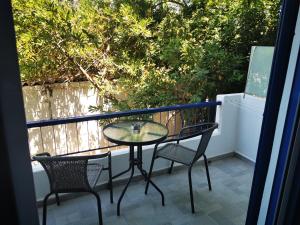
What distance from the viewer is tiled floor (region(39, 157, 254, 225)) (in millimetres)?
2393

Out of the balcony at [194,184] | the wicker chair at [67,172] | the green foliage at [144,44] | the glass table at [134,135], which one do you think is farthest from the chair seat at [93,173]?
the green foliage at [144,44]

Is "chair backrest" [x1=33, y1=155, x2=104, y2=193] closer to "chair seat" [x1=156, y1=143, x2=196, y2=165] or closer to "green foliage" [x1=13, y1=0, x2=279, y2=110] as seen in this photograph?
"chair seat" [x1=156, y1=143, x2=196, y2=165]

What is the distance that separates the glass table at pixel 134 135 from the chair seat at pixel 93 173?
29 cm

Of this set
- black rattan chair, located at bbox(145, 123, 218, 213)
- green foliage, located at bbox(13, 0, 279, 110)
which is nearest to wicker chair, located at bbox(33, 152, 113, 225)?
black rattan chair, located at bbox(145, 123, 218, 213)

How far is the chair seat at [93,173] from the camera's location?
7.32 ft

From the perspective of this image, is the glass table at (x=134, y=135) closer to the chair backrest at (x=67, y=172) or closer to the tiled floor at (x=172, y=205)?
the tiled floor at (x=172, y=205)

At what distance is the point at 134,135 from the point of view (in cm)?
255

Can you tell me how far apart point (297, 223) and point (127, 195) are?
1.91m

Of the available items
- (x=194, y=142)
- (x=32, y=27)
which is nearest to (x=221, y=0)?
(x=194, y=142)

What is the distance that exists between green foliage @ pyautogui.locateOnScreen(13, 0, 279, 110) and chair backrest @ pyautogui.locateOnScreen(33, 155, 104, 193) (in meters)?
3.19

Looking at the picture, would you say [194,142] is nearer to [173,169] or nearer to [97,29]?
[173,169]

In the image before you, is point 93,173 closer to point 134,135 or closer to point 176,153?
point 134,135

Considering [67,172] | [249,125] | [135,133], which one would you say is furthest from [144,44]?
[67,172]

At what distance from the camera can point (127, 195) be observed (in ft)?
9.09
